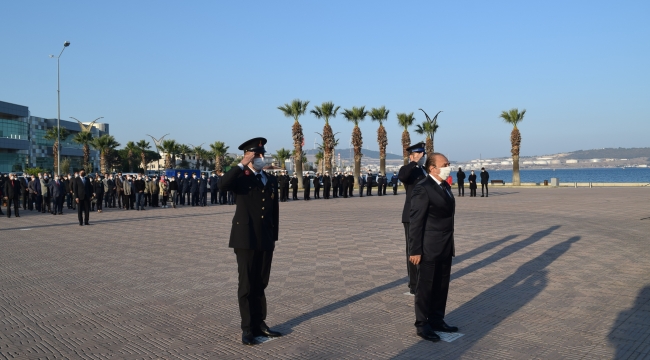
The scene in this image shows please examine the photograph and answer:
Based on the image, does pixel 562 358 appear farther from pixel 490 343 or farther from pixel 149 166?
pixel 149 166

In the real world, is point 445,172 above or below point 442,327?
above

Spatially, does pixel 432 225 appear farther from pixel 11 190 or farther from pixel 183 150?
pixel 183 150

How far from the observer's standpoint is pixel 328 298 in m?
7.32

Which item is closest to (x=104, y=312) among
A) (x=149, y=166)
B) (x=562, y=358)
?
(x=562, y=358)

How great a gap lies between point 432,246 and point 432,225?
225mm

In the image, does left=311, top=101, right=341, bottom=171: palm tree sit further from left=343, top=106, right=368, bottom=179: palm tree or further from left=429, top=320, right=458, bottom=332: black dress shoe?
left=429, top=320, right=458, bottom=332: black dress shoe

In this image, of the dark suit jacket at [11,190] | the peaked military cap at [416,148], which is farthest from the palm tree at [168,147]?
the peaked military cap at [416,148]

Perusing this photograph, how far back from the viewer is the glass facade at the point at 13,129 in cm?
6247

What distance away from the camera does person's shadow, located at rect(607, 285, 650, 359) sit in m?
5.12

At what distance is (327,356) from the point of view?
5062mm

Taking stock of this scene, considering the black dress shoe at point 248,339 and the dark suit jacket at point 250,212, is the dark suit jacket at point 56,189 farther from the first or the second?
the black dress shoe at point 248,339

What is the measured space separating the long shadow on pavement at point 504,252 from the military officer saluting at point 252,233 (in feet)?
12.9

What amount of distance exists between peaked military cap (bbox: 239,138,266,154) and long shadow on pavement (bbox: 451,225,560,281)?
438 centimetres

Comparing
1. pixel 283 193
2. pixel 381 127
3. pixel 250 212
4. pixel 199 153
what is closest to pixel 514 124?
pixel 381 127
